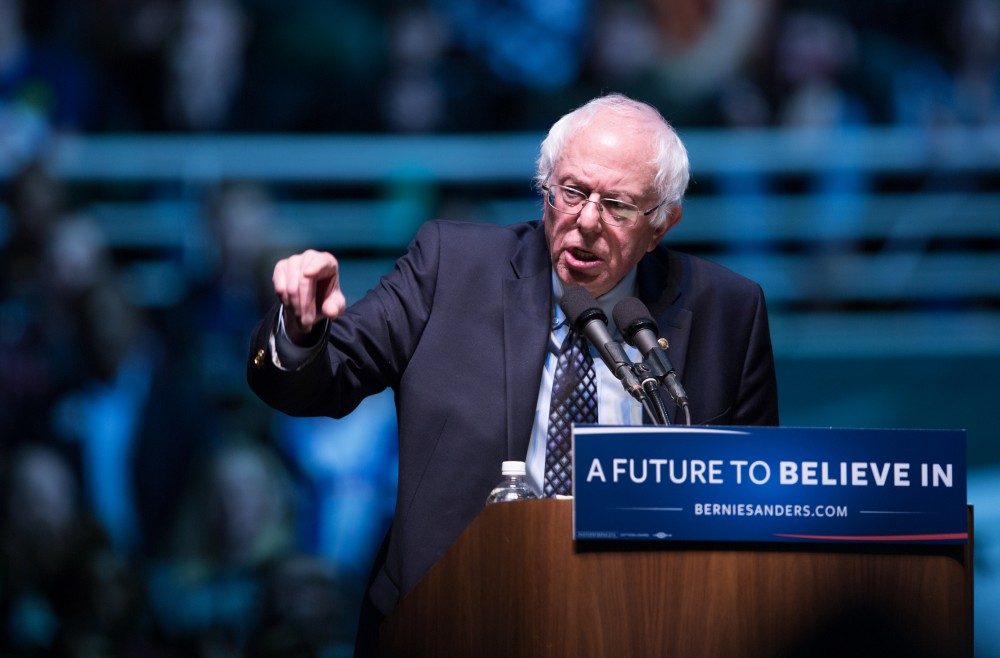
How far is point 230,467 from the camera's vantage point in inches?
160

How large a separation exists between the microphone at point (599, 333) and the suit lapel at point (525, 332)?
26cm

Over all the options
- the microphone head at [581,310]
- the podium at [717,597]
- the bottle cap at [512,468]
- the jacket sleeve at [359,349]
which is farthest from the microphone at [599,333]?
the jacket sleeve at [359,349]

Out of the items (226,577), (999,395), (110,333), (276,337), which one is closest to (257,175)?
(110,333)

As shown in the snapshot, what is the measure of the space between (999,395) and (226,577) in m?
2.61

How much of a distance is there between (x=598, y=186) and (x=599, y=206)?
0.04m

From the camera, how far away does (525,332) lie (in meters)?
2.36

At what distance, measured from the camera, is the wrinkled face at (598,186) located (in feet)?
7.67

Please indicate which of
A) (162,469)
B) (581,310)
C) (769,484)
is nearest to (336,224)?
(162,469)

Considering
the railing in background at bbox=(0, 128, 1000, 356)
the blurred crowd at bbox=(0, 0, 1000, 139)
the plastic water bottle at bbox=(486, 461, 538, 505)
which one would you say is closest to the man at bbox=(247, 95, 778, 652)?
the plastic water bottle at bbox=(486, 461, 538, 505)

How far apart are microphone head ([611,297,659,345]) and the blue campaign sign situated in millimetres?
386

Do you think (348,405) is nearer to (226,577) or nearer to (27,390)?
(226,577)

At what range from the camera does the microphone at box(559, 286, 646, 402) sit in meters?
1.91

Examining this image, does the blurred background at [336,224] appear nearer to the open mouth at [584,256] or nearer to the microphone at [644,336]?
the open mouth at [584,256]

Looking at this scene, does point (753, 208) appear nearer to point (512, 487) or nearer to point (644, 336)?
point (644, 336)
